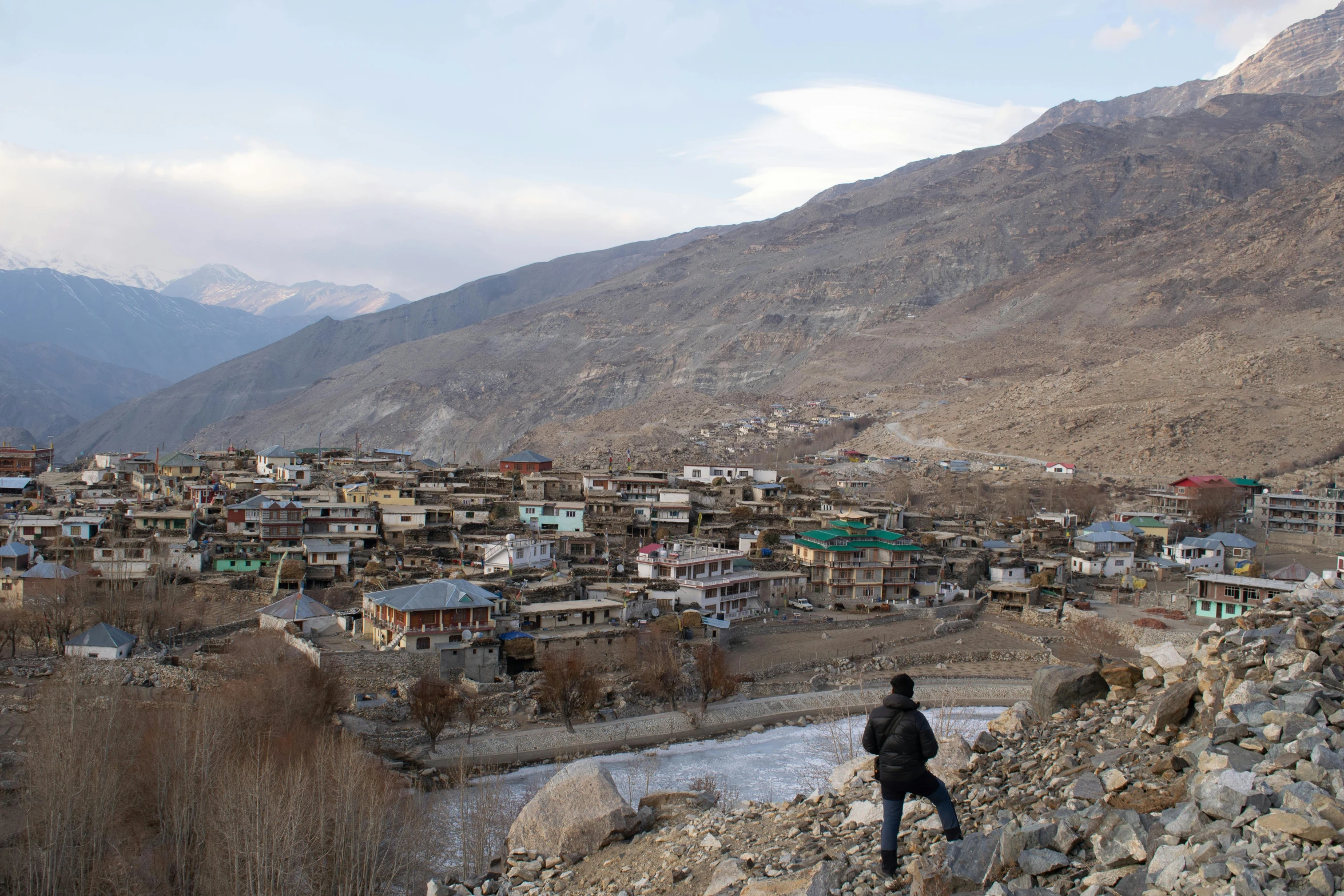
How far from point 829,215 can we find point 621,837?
163 meters

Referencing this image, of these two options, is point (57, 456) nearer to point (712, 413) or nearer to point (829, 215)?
point (712, 413)

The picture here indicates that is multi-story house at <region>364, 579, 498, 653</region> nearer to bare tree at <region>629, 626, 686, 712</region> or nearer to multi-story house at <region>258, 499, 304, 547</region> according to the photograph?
bare tree at <region>629, 626, 686, 712</region>

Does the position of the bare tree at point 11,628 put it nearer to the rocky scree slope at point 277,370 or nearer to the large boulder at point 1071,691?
the large boulder at point 1071,691

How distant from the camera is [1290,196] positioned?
115m

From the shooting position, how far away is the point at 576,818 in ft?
36.7

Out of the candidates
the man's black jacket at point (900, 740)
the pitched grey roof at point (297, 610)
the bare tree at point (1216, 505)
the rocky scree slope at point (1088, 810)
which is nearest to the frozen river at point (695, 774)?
the rocky scree slope at point (1088, 810)

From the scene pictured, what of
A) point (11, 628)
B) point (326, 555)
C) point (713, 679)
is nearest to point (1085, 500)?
point (713, 679)

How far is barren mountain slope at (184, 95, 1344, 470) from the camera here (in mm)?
99562

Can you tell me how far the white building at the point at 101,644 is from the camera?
20.6 metres

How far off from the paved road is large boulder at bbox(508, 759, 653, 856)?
20.6ft

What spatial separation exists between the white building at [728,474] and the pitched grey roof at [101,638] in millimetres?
28927

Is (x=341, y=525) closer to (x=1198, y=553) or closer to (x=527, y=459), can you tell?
(x=527, y=459)

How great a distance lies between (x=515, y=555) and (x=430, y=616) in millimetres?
7515

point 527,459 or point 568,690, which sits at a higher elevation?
point 527,459
